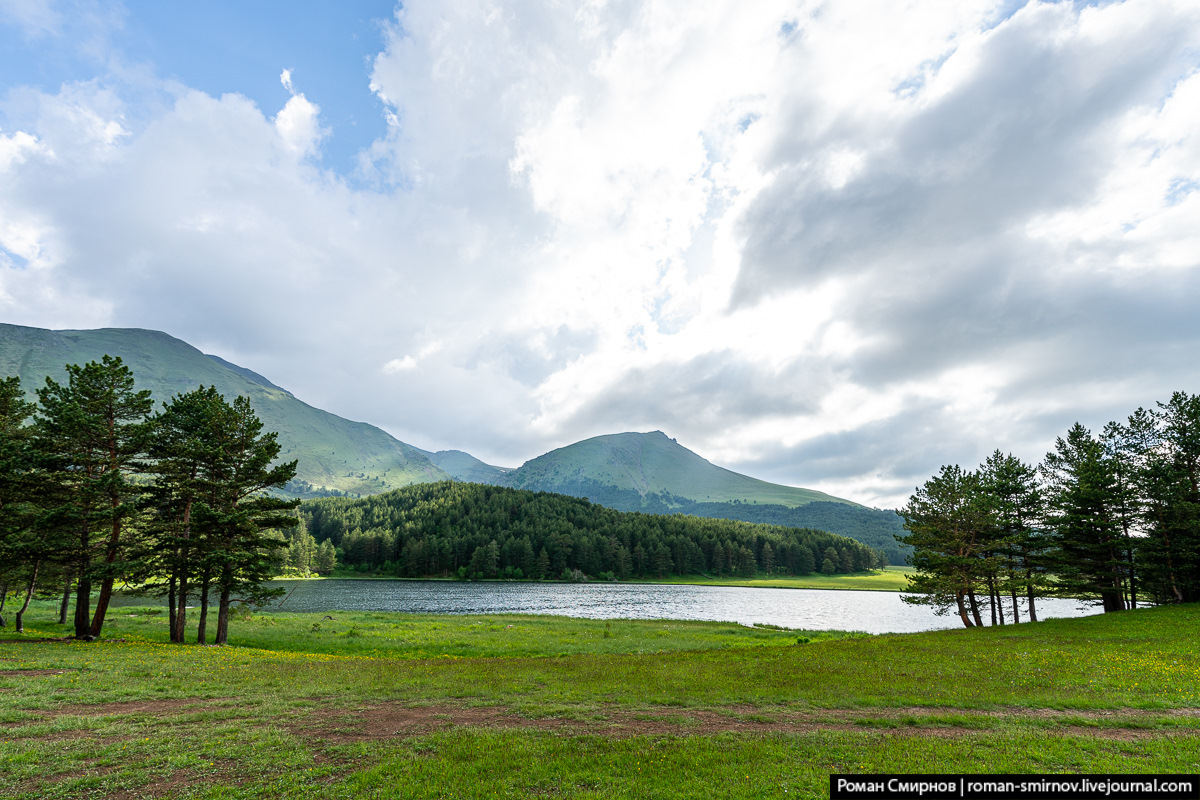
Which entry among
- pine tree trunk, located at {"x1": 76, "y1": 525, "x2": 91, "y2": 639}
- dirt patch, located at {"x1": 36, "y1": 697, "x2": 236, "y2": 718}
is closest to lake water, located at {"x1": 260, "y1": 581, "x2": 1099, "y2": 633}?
pine tree trunk, located at {"x1": 76, "y1": 525, "x2": 91, "y2": 639}

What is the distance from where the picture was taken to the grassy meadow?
12.0 m

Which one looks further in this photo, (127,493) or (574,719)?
(127,493)

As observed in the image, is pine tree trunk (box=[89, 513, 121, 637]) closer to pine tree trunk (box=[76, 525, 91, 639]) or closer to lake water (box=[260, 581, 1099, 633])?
pine tree trunk (box=[76, 525, 91, 639])

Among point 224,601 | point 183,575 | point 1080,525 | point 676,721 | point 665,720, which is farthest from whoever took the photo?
point 1080,525

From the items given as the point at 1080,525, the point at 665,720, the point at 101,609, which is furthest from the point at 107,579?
the point at 1080,525

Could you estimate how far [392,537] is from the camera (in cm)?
18875

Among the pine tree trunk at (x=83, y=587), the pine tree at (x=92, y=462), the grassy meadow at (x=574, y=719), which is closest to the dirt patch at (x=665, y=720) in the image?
the grassy meadow at (x=574, y=719)

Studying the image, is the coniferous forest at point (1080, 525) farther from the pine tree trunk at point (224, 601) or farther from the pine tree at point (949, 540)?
the pine tree trunk at point (224, 601)

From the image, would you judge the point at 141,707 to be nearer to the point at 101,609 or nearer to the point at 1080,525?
the point at 101,609

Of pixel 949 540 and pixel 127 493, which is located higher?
pixel 127 493

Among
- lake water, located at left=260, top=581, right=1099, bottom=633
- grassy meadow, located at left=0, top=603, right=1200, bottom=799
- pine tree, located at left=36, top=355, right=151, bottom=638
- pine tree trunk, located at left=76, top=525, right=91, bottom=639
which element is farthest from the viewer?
lake water, located at left=260, top=581, right=1099, bottom=633

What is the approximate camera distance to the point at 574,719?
17547 mm

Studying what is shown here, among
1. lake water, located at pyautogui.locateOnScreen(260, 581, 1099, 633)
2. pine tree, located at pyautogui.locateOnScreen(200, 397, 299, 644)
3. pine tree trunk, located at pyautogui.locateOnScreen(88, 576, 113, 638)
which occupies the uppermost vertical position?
pine tree, located at pyautogui.locateOnScreen(200, 397, 299, 644)

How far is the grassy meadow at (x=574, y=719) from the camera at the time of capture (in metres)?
12.0
